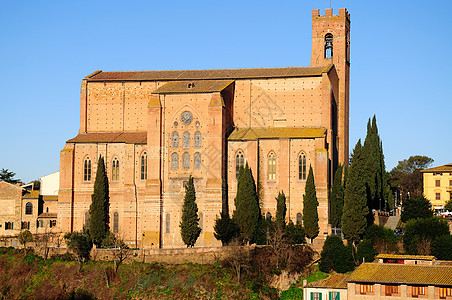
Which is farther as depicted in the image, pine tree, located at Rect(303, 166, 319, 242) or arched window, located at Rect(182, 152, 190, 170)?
arched window, located at Rect(182, 152, 190, 170)

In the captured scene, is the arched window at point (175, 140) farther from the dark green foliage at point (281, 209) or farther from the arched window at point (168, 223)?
the dark green foliage at point (281, 209)

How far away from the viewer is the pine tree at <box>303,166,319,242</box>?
2217 inches

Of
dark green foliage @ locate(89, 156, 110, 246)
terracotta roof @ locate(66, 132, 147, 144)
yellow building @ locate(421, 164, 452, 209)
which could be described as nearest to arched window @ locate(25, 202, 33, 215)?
terracotta roof @ locate(66, 132, 147, 144)

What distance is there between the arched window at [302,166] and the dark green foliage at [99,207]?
16.2 metres

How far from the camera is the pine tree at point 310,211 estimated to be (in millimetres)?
56312

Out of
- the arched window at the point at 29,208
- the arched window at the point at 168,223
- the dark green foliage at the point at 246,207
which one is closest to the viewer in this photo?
the dark green foliage at the point at 246,207

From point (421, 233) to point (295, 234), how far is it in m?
9.11

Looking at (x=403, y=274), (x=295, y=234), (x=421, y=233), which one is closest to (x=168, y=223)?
(x=295, y=234)

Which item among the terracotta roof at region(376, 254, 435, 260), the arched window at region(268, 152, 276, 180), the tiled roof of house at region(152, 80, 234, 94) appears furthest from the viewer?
the tiled roof of house at region(152, 80, 234, 94)

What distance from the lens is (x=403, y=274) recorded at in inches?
1767

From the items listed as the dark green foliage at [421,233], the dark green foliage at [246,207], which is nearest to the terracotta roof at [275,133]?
the dark green foliage at [246,207]

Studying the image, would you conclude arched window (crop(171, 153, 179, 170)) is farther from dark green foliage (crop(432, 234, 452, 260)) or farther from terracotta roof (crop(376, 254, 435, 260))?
dark green foliage (crop(432, 234, 452, 260))

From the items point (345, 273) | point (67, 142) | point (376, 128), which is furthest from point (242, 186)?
point (376, 128)

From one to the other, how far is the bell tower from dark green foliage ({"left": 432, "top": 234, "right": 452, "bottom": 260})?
1814 cm
